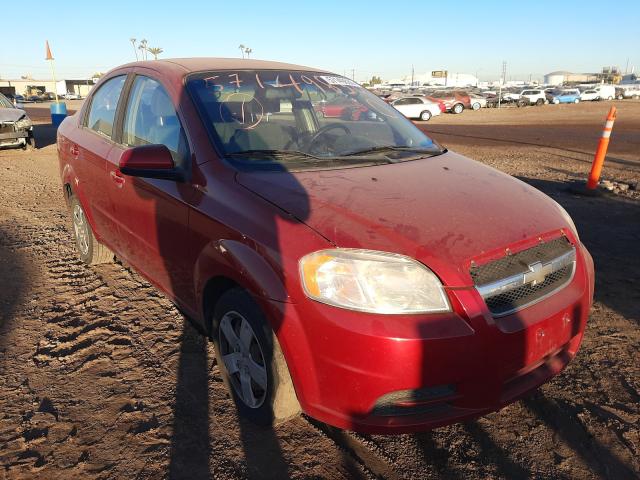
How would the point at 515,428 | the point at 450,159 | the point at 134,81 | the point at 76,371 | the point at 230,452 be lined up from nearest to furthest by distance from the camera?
the point at 230,452
the point at 515,428
the point at 76,371
the point at 450,159
the point at 134,81

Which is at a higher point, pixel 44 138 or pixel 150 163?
pixel 150 163

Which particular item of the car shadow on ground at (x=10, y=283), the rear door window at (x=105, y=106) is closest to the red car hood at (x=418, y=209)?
the rear door window at (x=105, y=106)

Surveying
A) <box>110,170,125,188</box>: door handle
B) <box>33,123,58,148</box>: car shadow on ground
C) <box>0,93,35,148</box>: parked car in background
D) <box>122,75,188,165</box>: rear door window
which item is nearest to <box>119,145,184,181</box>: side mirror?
<box>122,75,188,165</box>: rear door window

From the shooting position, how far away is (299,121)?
10.2 ft

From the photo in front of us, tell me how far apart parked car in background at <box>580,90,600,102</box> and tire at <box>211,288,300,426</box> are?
5288 cm

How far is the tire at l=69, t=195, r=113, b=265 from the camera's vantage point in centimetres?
423

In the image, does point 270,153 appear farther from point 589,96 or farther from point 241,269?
point 589,96

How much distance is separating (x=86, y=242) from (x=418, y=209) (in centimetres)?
336

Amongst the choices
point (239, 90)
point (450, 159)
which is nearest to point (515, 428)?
point (450, 159)

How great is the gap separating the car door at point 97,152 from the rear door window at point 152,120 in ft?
0.84

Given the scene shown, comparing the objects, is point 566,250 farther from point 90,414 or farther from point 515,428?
point 90,414

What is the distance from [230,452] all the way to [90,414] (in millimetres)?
805

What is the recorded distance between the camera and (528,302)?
80.5 inches

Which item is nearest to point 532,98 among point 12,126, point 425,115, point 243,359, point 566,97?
point 566,97
